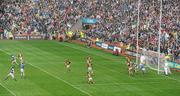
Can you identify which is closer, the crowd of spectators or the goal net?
the goal net

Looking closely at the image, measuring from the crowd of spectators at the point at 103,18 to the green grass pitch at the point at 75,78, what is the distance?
6991 millimetres

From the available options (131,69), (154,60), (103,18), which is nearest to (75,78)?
(131,69)

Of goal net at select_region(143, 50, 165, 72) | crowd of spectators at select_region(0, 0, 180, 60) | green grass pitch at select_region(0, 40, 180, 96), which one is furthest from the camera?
crowd of spectators at select_region(0, 0, 180, 60)

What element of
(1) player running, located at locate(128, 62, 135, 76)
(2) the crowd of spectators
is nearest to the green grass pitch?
(1) player running, located at locate(128, 62, 135, 76)

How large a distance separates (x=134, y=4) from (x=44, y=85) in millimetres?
40538

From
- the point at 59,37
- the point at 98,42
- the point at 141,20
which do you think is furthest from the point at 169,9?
the point at 59,37

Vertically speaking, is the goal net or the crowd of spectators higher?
the crowd of spectators

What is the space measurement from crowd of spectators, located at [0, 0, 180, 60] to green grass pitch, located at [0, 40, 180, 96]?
699cm

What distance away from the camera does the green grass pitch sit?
40.1 m

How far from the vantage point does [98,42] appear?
226ft

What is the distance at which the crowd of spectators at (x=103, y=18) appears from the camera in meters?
66.5

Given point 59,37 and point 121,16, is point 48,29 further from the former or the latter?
point 121,16

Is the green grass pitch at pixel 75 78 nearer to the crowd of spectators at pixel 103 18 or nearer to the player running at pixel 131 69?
the player running at pixel 131 69

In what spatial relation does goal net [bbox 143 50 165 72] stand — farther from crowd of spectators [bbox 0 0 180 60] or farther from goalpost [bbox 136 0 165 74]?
crowd of spectators [bbox 0 0 180 60]
